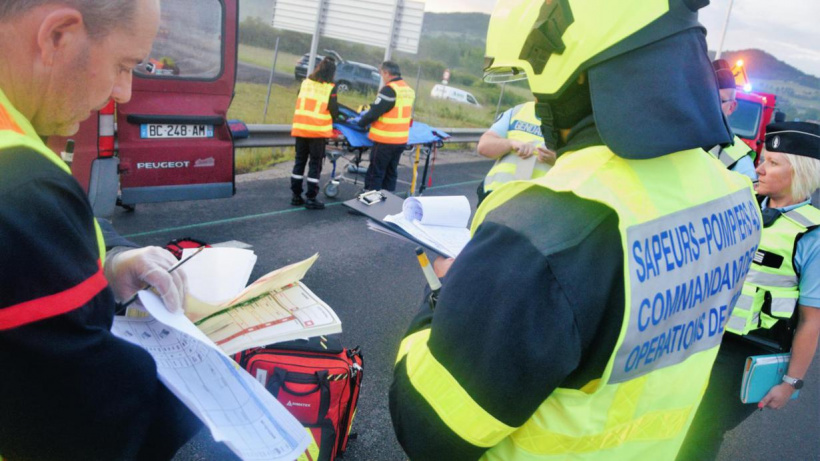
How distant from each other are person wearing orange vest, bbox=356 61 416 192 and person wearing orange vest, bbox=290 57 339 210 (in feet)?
1.98

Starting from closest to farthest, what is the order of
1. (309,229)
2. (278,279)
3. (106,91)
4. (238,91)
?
(106,91)
(278,279)
(309,229)
(238,91)

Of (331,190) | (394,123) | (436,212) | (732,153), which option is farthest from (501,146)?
(331,190)

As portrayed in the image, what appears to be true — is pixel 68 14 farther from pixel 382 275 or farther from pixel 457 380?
pixel 382 275

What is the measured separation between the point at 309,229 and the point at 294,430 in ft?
15.9

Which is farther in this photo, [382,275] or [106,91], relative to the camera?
[382,275]

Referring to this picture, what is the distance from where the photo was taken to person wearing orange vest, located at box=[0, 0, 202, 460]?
2.62 ft

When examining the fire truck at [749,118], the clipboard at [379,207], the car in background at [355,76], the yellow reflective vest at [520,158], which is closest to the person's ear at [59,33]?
the clipboard at [379,207]

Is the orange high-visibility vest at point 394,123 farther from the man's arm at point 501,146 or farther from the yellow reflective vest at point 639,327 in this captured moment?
the yellow reflective vest at point 639,327

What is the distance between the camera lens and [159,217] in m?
5.46

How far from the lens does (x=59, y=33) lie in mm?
885

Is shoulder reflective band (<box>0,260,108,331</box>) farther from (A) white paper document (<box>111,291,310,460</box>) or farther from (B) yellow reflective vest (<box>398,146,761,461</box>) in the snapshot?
(B) yellow reflective vest (<box>398,146,761,461</box>)

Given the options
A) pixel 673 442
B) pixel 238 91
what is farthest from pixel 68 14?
pixel 238 91

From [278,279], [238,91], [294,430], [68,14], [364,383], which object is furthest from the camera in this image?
[238,91]

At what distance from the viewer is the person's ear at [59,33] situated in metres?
0.86
